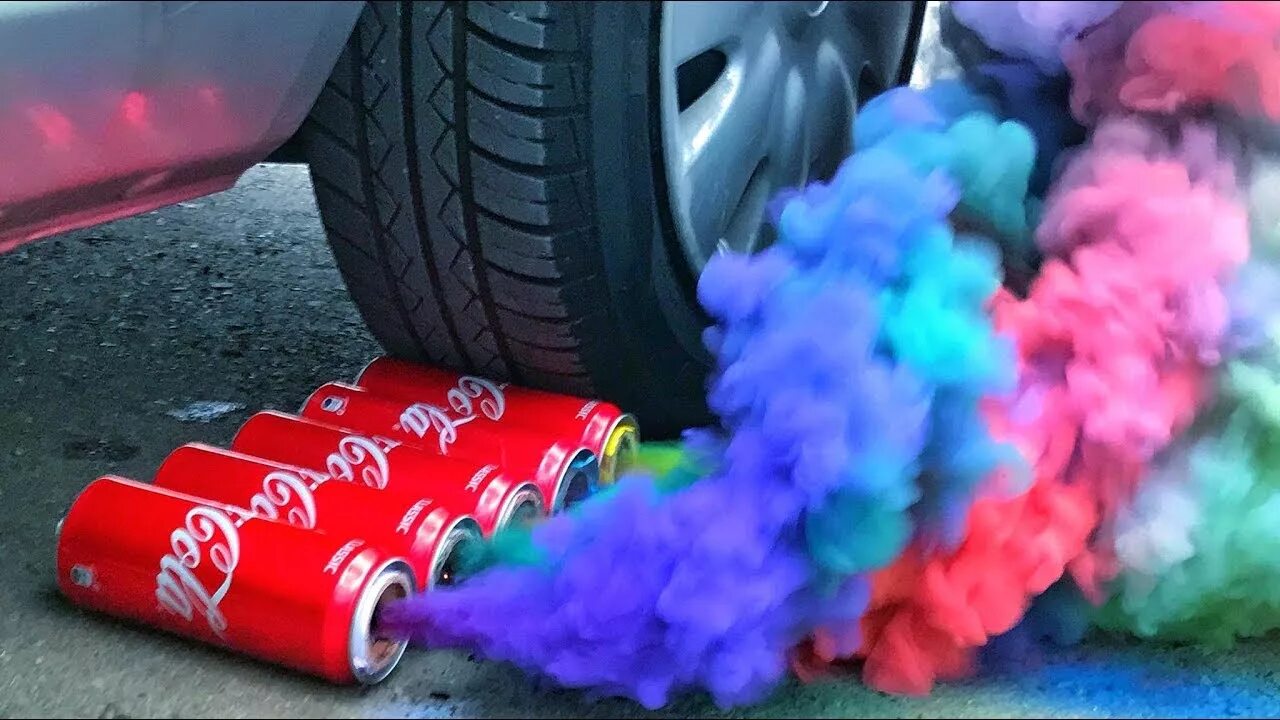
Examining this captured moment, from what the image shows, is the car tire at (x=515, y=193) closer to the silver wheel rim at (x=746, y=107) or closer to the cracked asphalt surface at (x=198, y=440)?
the silver wheel rim at (x=746, y=107)

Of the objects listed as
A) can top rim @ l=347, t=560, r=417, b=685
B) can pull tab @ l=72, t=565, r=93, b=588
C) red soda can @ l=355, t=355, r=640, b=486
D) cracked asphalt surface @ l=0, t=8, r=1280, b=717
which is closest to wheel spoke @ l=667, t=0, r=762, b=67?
cracked asphalt surface @ l=0, t=8, r=1280, b=717

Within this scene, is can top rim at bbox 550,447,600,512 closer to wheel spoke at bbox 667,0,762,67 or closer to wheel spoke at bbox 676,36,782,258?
wheel spoke at bbox 676,36,782,258

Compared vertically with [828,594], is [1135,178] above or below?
above

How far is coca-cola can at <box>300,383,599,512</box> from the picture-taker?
3.13 ft

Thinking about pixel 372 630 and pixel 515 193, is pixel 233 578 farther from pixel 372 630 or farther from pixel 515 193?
→ pixel 515 193

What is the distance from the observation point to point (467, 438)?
3.26 feet

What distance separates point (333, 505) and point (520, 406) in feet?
0.71

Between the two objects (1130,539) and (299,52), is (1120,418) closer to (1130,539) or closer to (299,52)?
(1130,539)

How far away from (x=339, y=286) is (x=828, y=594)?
1.03 meters

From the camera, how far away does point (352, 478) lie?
93 centimetres

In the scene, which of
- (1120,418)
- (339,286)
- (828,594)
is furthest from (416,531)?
(339,286)

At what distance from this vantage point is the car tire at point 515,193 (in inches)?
33.4

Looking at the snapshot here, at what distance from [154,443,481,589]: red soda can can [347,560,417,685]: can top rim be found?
0.08 feet

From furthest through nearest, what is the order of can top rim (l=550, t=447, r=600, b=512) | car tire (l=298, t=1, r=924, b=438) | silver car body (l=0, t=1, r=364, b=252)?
1. can top rim (l=550, t=447, r=600, b=512)
2. car tire (l=298, t=1, r=924, b=438)
3. silver car body (l=0, t=1, r=364, b=252)
